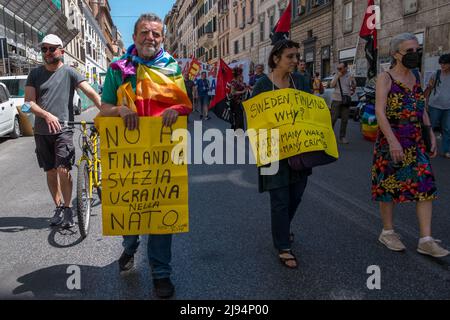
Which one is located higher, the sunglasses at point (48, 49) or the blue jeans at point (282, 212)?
the sunglasses at point (48, 49)

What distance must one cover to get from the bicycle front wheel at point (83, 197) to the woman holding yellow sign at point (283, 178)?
5.61ft

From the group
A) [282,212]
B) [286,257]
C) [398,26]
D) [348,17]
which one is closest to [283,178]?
[282,212]

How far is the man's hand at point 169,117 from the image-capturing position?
9.45 feet

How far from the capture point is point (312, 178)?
6.77 meters

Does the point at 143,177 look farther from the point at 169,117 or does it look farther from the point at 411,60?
the point at 411,60

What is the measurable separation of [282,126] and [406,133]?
1.03 m

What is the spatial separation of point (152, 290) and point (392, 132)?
218 cm

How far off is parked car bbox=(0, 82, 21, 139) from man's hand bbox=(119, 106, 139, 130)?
963 cm

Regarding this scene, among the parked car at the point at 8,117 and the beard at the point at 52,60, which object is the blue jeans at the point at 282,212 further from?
the parked car at the point at 8,117

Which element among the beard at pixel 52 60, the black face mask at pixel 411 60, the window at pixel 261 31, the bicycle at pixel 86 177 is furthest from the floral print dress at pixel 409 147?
the window at pixel 261 31

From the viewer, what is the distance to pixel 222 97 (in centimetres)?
565

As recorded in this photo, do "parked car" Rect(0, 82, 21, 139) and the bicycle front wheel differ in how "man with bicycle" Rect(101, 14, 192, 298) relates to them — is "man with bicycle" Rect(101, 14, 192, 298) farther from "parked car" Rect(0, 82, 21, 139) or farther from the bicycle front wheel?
"parked car" Rect(0, 82, 21, 139)

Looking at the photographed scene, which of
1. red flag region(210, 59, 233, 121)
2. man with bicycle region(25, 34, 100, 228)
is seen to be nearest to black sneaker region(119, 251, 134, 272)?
man with bicycle region(25, 34, 100, 228)
